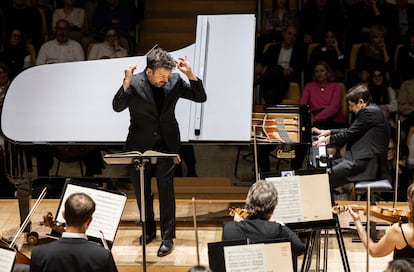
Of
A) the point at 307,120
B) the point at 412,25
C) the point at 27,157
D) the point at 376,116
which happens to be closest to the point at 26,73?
the point at 27,157

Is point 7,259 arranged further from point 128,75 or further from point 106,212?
point 128,75

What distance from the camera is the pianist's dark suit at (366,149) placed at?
24.3 feet

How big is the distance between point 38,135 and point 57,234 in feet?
4.81

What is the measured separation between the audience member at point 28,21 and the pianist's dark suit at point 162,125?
4339mm

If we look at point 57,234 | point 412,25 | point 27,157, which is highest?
point 412,25

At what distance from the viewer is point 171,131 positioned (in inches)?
267

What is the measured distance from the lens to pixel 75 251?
450 cm

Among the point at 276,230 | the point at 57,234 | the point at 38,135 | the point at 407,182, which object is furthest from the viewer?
the point at 407,182

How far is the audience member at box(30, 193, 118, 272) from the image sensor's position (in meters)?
4.50

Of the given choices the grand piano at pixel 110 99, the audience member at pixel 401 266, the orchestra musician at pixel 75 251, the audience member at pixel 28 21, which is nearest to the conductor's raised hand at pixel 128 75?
the grand piano at pixel 110 99

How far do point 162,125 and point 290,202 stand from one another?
157cm

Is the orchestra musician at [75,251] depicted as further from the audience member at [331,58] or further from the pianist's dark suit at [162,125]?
the audience member at [331,58]

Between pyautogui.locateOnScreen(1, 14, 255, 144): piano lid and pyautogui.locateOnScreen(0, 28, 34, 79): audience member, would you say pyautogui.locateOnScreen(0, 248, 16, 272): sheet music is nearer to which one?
pyautogui.locateOnScreen(1, 14, 255, 144): piano lid

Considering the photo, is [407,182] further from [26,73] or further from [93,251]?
[93,251]
